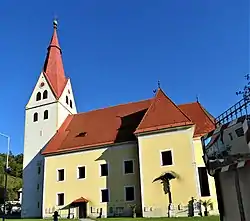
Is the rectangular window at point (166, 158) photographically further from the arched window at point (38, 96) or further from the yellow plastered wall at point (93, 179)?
the arched window at point (38, 96)

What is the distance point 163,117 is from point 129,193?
8.06 metres

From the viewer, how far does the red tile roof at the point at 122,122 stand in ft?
100

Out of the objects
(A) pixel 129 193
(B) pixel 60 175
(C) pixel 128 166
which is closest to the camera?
(A) pixel 129 193

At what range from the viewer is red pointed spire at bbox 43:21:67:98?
43312 millimetres

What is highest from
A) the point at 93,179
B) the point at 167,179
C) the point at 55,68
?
the point at 55,68

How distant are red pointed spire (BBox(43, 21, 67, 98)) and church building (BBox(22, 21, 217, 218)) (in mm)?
908

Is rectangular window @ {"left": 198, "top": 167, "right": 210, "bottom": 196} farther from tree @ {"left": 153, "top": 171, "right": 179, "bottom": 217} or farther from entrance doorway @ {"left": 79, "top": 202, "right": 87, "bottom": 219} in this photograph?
entrance doorway @ {"left": 79, "top": 202, "right": 87, "bottom": 219}

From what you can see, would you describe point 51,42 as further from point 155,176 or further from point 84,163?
point 155,176

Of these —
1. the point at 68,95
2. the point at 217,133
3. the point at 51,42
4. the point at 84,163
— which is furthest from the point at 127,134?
the point at 217,133

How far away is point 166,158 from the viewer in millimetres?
29406

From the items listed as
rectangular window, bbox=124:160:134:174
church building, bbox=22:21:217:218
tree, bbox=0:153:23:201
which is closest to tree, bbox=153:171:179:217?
church building, bbox=22:21:217:218

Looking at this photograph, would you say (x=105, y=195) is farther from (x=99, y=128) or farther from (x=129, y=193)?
(x=99, y=128)

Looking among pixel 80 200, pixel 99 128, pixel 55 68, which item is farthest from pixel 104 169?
pixel 55 68

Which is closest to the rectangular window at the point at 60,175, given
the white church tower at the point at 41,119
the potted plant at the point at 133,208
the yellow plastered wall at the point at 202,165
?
the white church tower at the point at 41,119
